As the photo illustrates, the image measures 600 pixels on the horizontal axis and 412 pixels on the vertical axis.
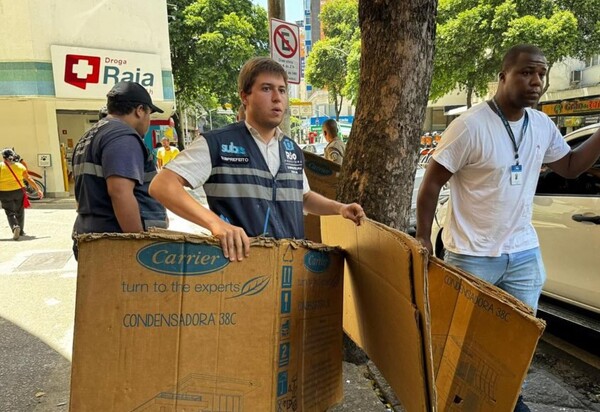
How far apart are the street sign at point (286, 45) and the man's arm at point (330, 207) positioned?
370 centimetres

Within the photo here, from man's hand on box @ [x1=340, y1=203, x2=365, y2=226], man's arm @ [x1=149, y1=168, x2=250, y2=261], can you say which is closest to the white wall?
man's arm @ [x1=149, y1=168, x2=250, y2=261]

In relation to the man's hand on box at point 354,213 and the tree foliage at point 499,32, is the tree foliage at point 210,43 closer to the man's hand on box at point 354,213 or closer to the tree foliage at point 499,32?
the tree foliage at point 499,32

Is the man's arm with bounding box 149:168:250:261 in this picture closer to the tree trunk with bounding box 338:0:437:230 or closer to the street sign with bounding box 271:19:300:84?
the tree trunk with bounding box 338:0:437:230

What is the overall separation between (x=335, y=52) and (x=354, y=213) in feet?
98.2

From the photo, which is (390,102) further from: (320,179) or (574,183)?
(574,183)

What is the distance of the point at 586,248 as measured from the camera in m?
3.35

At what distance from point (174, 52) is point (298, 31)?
1428 cm

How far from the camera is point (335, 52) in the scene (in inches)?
1184

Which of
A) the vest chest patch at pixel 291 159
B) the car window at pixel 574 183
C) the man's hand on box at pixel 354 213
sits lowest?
the car window at pixel 574 183

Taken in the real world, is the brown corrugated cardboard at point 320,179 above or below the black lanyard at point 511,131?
below

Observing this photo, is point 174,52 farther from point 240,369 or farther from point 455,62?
point 240,369

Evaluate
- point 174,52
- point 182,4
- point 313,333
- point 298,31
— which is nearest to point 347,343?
point 313,333

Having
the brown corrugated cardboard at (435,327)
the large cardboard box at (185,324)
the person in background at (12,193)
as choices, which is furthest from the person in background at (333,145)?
the person in background at (12,193)

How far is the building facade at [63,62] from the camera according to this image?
1097 cm
